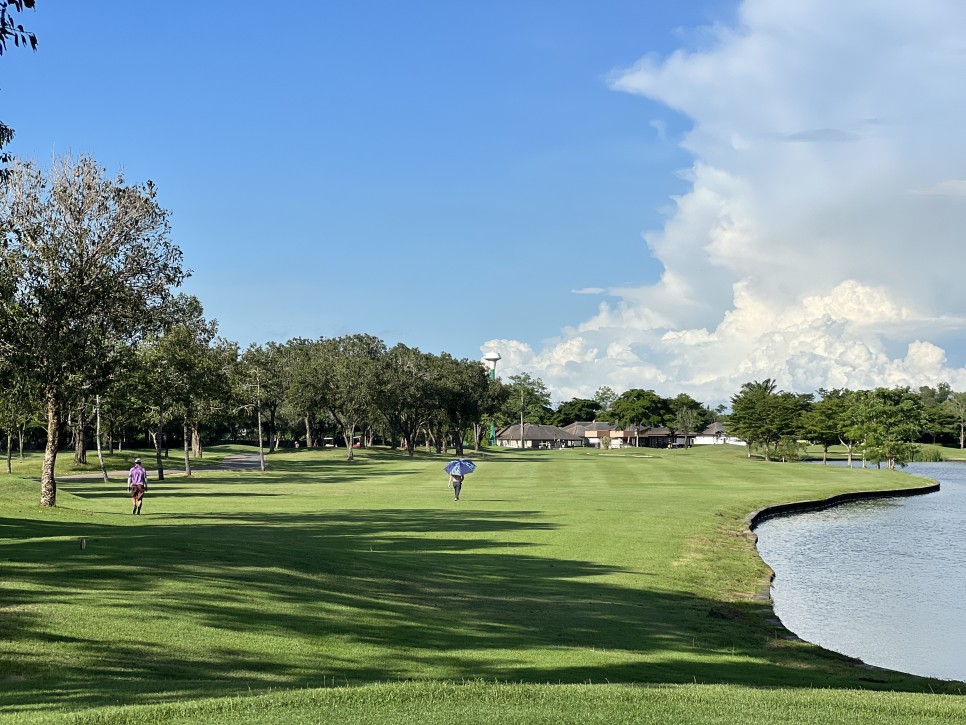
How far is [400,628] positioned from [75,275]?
Result: 27566mm

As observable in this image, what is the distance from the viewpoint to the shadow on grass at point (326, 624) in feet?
46.8

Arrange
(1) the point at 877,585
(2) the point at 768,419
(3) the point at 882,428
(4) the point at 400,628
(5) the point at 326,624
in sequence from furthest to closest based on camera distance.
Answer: (2) the point at 768,419 → (3) the point at 882,428 → (1) the point at 877,585 → (4) the point at 400,628 → (5) the point at 326,624

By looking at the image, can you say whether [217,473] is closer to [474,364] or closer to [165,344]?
[165,344]

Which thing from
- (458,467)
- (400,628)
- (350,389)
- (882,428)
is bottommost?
(400,628)

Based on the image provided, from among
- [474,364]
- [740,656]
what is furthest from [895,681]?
[474,364]

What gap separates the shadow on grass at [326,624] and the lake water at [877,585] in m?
2.93

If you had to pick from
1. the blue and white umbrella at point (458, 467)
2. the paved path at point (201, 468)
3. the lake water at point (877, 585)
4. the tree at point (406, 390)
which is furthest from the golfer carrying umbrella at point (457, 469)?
the tree at point (406, 390)

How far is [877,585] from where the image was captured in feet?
104

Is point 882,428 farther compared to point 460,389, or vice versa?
point 460,389

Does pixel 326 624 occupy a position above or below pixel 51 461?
below

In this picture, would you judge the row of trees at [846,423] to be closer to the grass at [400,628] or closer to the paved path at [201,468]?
the paved path at [201,468]

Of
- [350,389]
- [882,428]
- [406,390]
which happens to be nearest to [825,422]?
[882,428]

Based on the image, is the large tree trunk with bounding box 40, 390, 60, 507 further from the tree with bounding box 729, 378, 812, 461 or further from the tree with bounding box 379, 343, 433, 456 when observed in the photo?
the tree with bounding box 729, 378, 812, 461

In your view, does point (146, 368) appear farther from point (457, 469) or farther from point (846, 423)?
point (846, 423)
